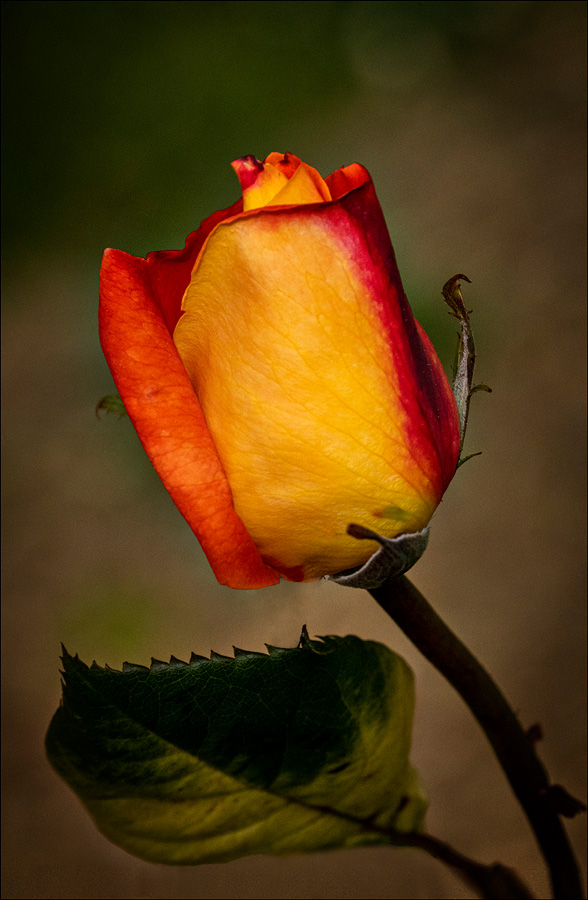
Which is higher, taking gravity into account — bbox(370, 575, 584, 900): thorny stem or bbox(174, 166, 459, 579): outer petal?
bbox(174, 166, 459, 579): outer petal

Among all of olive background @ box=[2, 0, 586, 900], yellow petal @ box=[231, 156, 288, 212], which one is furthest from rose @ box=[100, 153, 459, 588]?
olive background @ box=[2, 0, 586, 900]

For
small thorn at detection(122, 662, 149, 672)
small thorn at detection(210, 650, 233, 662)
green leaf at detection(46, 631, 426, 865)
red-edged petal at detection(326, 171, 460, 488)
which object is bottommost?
green leaf at detection(46, 631, 426, 865)

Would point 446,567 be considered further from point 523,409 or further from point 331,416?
point 331,416

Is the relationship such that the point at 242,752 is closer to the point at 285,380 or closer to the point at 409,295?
the point at 285,380

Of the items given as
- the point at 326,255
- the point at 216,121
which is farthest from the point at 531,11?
the point at 326,255

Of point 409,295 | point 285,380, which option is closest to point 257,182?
point 285,380

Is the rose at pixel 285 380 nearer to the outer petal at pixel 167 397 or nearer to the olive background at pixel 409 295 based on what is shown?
the outer petal at pixel 167 397

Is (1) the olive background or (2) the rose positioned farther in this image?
(1) the olive background

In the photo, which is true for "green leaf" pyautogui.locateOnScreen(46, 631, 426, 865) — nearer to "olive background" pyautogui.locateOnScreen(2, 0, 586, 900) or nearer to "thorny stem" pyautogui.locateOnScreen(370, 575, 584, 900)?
"thorny stem" pyautogui.locateOnScreen(370, 575, 584, 900)
